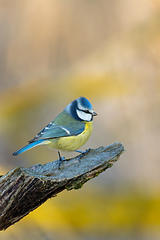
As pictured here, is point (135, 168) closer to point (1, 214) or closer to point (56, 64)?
point (56, 64)

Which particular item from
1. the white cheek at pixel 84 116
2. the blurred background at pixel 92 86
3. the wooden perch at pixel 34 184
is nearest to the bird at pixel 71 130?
the white cheek at pixel 84 116

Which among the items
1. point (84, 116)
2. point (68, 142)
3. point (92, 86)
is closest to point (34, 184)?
point (68, 142)

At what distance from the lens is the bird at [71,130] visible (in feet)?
4.49

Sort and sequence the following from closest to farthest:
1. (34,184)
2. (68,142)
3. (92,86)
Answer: (34,184), (68,142), (92,86)

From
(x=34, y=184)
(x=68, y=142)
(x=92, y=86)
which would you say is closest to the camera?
(x=34, y=184)

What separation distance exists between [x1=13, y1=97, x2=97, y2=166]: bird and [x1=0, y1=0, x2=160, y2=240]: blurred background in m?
1.22

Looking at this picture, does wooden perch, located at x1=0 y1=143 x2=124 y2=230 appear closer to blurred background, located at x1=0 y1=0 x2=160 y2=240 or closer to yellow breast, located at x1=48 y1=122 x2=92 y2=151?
yellow breast, located at x1=48 y1=122 x2=92 y2=151

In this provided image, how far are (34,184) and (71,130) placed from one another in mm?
424

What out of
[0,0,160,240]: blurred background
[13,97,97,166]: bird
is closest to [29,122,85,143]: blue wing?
[13,97,97,166]: bird

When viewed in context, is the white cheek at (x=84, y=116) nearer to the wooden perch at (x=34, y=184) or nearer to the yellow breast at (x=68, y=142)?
the yellow breast at (x=68, y=142)

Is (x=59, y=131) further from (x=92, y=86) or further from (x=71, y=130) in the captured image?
(x=92, y=86)

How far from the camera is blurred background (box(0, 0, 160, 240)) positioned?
8.75 ft

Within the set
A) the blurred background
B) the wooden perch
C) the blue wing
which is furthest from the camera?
the blurred background

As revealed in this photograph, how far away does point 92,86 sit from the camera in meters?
3.02
